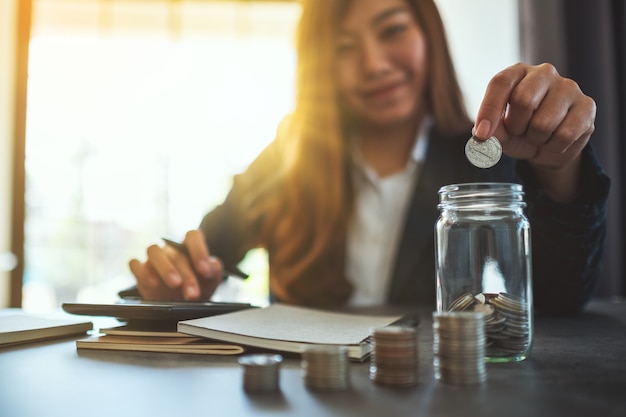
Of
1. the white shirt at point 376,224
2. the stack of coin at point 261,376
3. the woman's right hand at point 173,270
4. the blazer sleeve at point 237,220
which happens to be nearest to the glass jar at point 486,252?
the stack of coin at point 261,376

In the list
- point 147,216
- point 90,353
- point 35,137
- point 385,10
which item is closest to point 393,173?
point 385,10

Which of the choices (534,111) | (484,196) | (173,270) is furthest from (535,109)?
(173,270)

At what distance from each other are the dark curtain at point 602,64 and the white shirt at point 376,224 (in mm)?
714

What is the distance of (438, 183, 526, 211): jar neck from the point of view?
56 cm

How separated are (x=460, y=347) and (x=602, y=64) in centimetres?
186

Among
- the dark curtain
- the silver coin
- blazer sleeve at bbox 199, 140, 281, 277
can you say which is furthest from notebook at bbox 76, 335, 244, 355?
the dark curtain

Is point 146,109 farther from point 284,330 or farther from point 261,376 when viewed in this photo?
point 261,376

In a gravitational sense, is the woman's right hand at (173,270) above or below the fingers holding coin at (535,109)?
below

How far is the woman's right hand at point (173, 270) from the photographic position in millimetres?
1002

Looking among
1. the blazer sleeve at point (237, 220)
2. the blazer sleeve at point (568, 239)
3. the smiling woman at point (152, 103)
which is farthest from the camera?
the smiling woman at point (152, 103)

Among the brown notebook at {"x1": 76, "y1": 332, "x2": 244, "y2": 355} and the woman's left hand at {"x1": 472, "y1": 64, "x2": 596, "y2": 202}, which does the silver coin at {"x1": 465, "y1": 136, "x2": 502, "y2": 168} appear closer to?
the woman's left hand at {"x1": 472, "y1": 64, "x2": 596, "y2": 202}

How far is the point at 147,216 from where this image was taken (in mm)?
3635

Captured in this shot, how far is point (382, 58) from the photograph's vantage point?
1.52m

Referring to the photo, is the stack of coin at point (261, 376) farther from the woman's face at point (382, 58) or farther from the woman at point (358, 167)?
the woman's face at point (382, 58)
